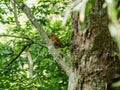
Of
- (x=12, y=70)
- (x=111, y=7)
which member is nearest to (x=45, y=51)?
(x=12, y=70)

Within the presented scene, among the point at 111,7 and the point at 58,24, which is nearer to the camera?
the point at 111,7

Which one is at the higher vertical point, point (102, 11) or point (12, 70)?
point (12, 70)

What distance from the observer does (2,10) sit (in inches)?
179

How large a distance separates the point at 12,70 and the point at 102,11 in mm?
2085

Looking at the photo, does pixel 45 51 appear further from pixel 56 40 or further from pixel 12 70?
pixel 12 70

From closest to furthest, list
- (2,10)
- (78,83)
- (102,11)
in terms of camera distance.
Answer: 1. (102,11)
2. (78,83)
3. (2,10)

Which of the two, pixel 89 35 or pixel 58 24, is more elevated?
A: pixel 58 24

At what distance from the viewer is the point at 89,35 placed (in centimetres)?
184

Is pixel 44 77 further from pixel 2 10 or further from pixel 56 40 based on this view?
pixel 2 10

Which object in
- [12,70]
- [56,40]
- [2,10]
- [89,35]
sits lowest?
[89,35]

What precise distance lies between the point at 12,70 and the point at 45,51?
0.46 metres

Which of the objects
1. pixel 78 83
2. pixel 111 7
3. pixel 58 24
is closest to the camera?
pixel 111 7

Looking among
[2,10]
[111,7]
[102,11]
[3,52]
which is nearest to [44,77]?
[3,52]

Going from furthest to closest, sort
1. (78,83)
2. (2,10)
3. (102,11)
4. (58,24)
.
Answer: (2,10)
(58,24)
(78,83)
(102,11)
